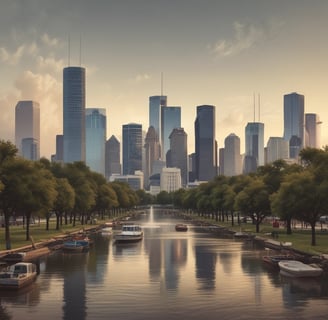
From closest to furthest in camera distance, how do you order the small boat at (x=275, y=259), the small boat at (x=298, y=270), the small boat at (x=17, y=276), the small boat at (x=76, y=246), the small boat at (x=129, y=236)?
the small boat at (x=17, y=276), the small boat at (x=298, y=270), the small boat at (x=275, y=259), the small boat at (x=76, y=246), the small boat at (x=129, y=236)

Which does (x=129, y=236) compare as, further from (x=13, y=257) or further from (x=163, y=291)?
(x=163, y=291)

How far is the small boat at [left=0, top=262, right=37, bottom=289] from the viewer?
205ft

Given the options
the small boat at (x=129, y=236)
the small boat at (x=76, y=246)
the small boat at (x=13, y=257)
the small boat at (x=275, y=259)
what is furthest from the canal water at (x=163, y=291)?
the small boat at (x=129, y=236)

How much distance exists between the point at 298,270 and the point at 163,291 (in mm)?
18301

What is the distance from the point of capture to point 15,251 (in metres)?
93.9

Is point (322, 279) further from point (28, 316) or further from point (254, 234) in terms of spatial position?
point (254, 234)

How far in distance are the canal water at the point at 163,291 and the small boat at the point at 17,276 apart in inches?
42.0

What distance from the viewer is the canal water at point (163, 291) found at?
51.2 meters

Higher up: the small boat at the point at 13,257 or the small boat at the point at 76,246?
the small boat at the point at 13,257

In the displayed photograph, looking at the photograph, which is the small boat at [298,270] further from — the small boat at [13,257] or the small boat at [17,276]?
the small boat at [13,257]

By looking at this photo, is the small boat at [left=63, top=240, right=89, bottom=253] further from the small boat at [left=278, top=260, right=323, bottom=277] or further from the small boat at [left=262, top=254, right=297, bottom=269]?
the small boat at [left=278, top=260, right=323, bottom=277]

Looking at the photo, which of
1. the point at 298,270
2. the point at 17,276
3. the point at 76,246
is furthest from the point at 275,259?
the point at 76,246

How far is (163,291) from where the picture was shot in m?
62.2

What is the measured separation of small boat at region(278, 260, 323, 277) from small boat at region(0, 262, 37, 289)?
98.0 feet
